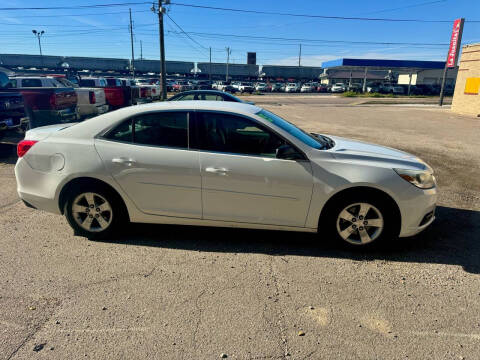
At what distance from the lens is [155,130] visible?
151 inches

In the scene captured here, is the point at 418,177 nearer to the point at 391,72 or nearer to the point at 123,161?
the point at 123,161

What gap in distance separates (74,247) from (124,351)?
187cm

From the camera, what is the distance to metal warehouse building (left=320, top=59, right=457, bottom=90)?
5503 centimetres

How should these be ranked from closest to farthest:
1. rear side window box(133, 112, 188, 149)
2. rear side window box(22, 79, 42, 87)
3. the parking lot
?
the parking lot
rear side window box(133, 112, 188, 149)
rear side window box(22, 79, 42, 87)

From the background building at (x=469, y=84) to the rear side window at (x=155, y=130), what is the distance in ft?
77.8

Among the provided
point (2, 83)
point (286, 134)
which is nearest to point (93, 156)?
point (286, 134)

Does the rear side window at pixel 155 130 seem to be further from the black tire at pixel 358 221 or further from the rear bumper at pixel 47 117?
the rear bumper at pixel 47 117

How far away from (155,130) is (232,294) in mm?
1952

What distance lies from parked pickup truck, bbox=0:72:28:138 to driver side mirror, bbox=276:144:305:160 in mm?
7482

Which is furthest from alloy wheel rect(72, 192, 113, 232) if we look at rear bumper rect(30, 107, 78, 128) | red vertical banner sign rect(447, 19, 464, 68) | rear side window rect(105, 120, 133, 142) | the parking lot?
red vertical banner sign rect(447, 19, 464, 68)

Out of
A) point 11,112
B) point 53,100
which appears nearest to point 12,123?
point 11,112

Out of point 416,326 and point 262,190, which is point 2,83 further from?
point 416,326

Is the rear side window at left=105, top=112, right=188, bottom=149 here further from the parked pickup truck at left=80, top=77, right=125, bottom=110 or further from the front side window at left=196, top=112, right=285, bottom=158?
the parked pickup truck at left=80, top=77, right=125, bottom=110

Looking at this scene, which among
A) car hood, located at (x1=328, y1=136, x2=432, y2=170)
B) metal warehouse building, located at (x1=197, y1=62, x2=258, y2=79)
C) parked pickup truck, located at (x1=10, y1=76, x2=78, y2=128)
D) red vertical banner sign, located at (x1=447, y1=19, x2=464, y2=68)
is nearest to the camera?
car hood, located at (x1=328, y1=136, x2=432, y2=170)
